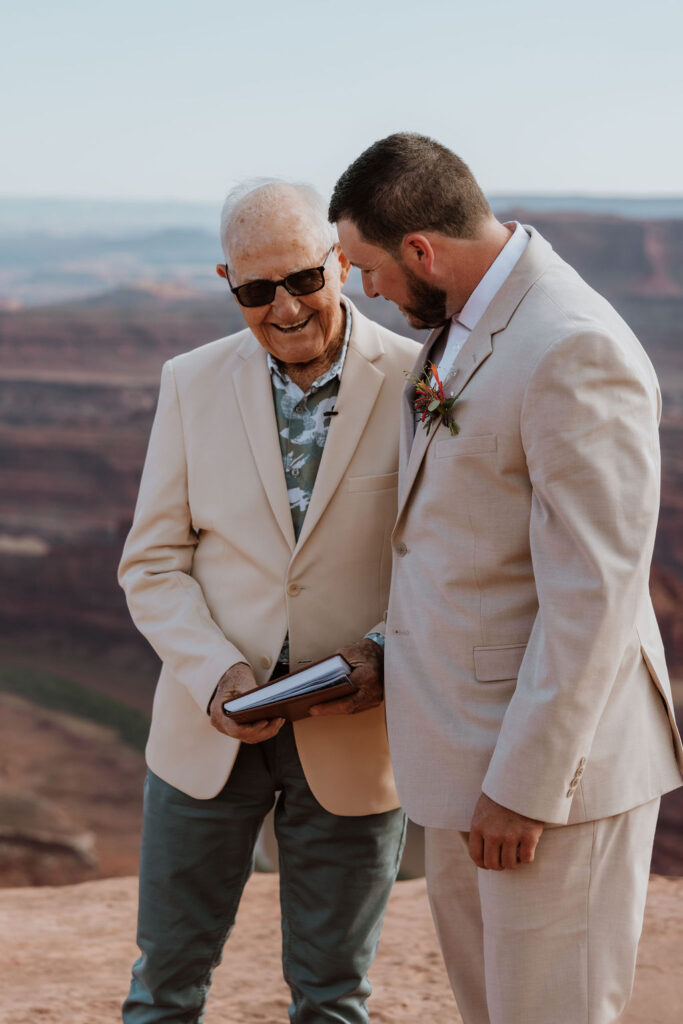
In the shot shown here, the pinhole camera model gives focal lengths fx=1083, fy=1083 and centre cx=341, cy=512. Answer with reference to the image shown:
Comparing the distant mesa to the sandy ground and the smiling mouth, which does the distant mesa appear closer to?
the sandy ground

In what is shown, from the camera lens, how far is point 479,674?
1753 mm

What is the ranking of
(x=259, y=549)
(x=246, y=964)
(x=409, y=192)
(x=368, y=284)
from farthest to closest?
(x=246, y=964)
(x=259, y=549)
(x=368, y=284)
(x=409, y=192)

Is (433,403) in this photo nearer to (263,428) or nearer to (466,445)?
(466,445)

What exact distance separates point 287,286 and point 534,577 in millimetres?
708

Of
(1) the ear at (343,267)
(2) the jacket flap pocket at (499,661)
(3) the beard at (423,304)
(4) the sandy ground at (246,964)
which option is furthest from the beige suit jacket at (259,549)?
(4) the sandy ground at (246,964)

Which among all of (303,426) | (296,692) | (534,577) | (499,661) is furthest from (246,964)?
(534,577)

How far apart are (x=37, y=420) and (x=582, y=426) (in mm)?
36089

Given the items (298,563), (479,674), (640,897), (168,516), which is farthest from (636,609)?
(168,516)

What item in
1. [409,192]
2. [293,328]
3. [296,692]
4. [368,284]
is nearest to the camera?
[409,192]

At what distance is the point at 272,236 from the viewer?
1.96 meters

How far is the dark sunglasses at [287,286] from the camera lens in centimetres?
197

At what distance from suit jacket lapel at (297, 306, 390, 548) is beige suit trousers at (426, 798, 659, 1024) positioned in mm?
747

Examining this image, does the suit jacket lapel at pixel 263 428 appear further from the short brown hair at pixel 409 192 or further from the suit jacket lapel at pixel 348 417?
the short brown hair at pixel 409 192

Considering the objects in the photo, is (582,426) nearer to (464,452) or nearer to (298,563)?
(464,452)
